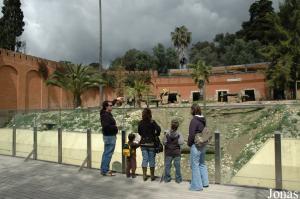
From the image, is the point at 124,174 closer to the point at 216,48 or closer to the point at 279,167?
the point at 279,167

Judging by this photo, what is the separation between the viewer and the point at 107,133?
8992 mm

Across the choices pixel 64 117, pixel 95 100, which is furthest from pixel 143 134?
pixel 95 100

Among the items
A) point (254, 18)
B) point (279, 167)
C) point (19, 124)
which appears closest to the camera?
point (279, 167)

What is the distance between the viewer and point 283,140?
7.44m

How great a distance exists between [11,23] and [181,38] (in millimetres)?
31885

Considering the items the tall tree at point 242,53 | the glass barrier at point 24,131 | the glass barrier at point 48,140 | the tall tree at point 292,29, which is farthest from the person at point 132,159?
the tall tree at point 242,53

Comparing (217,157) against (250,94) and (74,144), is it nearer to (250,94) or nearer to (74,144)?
(74,144)

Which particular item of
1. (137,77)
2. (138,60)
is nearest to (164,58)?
(138,60)

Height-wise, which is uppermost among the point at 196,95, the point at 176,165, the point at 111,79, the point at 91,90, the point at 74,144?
the point at 111,79

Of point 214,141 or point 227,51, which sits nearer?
point 214,141

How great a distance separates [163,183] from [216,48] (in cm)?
7953

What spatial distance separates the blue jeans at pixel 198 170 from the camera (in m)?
7.40

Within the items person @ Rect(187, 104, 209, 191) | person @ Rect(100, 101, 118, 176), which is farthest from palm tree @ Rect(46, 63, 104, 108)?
person @ Rect(187, 104, 209, 191)

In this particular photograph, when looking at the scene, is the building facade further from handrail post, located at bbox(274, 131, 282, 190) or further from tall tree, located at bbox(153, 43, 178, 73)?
handrail post, located at bbox(274, 131, 282, 190)
